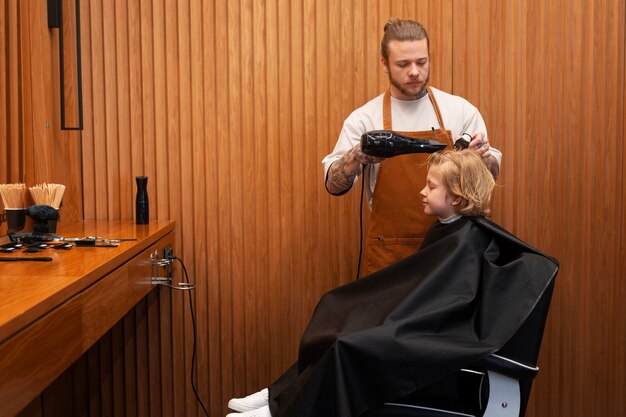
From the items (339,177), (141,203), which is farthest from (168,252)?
(339,177)

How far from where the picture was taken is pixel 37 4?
8.74 feet

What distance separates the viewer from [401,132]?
8.76 ft

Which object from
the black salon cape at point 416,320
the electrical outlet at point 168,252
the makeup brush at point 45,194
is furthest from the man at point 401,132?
the makeup brush at point 45,194

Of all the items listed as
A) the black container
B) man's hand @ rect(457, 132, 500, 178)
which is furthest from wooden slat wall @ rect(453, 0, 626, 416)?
the black container

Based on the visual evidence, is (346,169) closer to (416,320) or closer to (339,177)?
(339,177)

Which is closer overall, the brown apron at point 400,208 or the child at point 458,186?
the child at point 458,186

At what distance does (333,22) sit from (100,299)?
1.75m

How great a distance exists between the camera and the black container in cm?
297

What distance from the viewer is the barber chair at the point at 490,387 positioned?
1.84 meters

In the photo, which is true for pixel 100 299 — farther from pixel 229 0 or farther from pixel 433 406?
pixel 229 0

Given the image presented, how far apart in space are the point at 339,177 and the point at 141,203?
0.89 m

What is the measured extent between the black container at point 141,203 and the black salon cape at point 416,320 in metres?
0.99

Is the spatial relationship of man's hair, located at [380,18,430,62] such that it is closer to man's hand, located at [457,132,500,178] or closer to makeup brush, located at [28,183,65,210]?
man's hand, located at [457,132,500,178]

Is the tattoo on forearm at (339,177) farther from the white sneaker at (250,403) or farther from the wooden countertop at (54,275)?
the white sneaker at (250,403)
